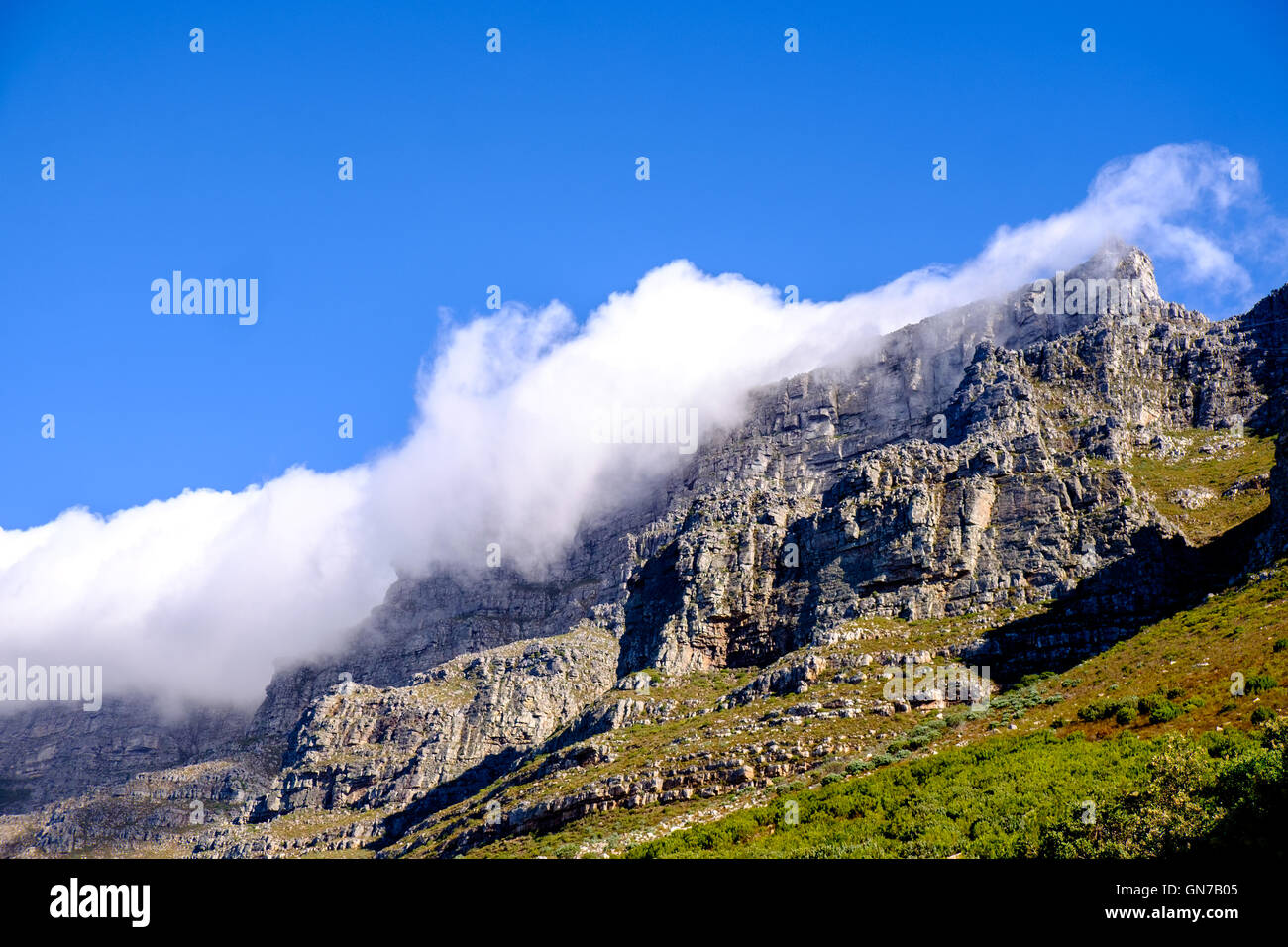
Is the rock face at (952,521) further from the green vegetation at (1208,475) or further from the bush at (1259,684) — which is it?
the bush at (1259,684)

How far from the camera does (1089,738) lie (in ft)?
175

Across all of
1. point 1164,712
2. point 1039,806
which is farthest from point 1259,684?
point 1039,806

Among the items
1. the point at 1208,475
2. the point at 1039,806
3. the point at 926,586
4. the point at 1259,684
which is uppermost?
the point at 1208,475

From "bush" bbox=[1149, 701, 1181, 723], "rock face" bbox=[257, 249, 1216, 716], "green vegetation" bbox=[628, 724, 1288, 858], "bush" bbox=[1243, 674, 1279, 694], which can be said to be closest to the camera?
"green vegetation" bbox=[628, 724, 1288, 858]

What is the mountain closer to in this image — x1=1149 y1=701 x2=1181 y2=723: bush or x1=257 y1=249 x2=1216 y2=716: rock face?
x1=257 y1=249 x2=1216 y2=716: rock face

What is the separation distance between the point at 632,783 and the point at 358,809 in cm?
12246

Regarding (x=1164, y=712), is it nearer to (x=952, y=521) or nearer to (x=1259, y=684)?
(x=1259, y=684)

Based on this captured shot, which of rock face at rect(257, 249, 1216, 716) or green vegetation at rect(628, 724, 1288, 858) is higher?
rock face at rect(257, 249, 1216, 716)

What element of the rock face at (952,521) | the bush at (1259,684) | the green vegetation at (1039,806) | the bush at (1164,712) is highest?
the rock face at (952,521)

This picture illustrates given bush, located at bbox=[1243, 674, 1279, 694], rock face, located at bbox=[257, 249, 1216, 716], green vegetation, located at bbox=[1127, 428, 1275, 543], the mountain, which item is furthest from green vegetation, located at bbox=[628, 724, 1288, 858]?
green vegetation, located at bbox=[1127, 428, 1275, 543]

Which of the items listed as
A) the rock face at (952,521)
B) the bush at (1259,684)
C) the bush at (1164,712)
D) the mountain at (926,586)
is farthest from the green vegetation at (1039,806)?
the rock face at (952,521)

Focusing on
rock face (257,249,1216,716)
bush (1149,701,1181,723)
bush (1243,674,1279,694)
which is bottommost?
bush (1149,701,1181,723)
